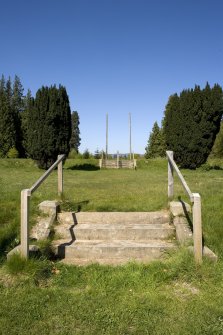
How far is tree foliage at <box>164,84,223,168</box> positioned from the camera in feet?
80.8

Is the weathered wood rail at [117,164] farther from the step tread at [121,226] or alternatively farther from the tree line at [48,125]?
the step tread at [121,226]

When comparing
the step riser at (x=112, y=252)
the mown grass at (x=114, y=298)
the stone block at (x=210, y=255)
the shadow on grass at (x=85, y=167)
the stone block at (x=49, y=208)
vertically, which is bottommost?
the mown grass at (x=114, y=298)

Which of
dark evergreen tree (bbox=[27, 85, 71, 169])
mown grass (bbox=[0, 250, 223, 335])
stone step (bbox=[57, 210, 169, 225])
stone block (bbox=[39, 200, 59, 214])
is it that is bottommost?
mown grass (bbox=[0, 250, 223, 335])

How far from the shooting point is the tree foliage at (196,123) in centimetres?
2462

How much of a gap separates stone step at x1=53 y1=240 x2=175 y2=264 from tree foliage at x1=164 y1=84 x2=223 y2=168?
65.7 ft

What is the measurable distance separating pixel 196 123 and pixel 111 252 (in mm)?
20756

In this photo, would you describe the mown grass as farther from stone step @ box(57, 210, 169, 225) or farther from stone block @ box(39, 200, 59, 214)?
stone block @ box(39, 200, 59, 214)

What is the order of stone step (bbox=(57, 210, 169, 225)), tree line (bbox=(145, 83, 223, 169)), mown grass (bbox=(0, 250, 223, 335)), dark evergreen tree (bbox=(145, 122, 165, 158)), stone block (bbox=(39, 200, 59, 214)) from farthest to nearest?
dark evergreen tree (bbox=(145, 122, 165, 158)) → tree line (bbox=(145, 83, 223, 169)) → stone block (bbox=(39, 200, 59, 214)) → stone step (bbox=(57, 210, 169, 225)) → mown grass (bbox=(0, 250, 223, 335))

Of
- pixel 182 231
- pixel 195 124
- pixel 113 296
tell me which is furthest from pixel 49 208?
pixel 195 124

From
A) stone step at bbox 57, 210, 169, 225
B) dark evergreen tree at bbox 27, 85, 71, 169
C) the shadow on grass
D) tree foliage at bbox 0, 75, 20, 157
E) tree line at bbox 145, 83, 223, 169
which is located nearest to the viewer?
stone step at bbox 57, 210, 169, 225

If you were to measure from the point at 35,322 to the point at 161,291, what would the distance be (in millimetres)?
1648

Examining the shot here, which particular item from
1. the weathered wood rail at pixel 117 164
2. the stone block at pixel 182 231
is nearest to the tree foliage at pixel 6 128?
the weathered wood rail at pixel 117 164

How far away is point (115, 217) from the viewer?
6809 millimetres

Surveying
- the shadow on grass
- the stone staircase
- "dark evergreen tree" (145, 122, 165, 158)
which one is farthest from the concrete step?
"dark evergreen tree" (145, 122, 165, 158)
